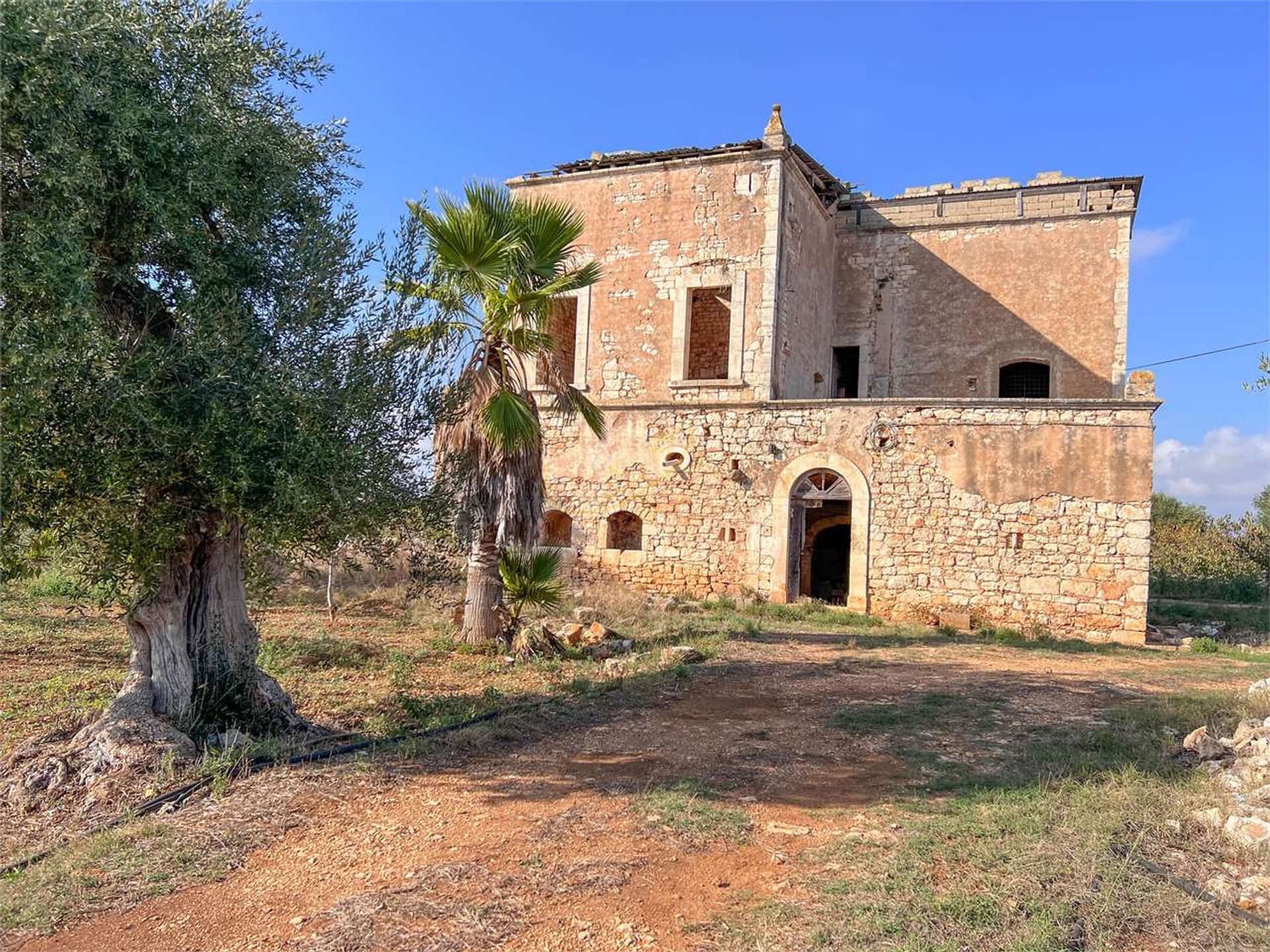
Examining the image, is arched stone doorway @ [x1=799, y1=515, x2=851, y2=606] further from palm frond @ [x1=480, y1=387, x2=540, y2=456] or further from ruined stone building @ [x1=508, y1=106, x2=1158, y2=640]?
palm frond @ [x1=480, y1=387, x2=540, y2=456]

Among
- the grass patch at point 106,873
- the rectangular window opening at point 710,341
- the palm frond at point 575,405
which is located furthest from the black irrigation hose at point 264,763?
the rectangular window opening at point 710,341

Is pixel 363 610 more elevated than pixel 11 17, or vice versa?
pixel 11 17

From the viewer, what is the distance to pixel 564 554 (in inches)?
648

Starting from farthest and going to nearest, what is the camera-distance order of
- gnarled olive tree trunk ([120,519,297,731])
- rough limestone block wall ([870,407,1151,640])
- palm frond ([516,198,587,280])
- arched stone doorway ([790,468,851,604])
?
arched stone doorway ([790,468,851,604]) → rough limestone block wall ([870,407,1151,640]) → palm frond ([516,198,587,280]) → gnarled olive tree trunk ([120,519,297,731])

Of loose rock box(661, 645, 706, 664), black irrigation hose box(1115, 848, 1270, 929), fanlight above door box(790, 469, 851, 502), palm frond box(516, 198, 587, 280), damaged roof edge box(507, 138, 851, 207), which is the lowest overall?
loose rock box(661, 645, 706, 664)

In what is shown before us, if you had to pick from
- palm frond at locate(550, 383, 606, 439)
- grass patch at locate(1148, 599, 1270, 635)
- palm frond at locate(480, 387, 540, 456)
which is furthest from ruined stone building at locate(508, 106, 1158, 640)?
palm frond at locate(480, 387, 540, 456)

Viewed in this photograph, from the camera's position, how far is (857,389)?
62.6 ft

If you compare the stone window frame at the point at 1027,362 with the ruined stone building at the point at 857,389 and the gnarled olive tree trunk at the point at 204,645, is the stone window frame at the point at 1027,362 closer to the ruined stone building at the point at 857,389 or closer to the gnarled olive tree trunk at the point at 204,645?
the ruined stone building at the point at 857,389

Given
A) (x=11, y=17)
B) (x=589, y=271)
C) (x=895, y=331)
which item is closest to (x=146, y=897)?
(x=11, y=17)

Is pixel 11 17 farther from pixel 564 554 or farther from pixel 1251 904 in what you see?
pixel 564 554

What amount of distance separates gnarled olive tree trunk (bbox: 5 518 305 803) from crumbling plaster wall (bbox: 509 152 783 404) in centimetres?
1050

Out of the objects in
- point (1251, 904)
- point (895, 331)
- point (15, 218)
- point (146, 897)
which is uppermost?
point (895, 331)

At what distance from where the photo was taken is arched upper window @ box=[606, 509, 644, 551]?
1631 centimetres

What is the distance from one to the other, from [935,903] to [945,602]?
1095 cm
